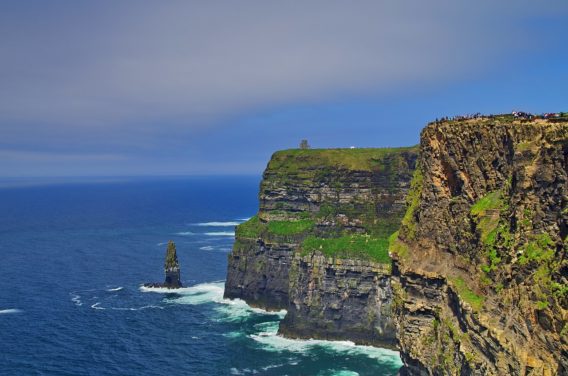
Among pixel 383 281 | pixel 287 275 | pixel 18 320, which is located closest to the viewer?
pixel 383 281

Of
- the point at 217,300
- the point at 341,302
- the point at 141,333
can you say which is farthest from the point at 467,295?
the point at 217,300

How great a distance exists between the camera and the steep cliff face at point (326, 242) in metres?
115

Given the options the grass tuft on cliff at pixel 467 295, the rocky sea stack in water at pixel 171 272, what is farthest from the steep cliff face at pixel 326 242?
the grass tuft on cliff at pixel 467 295

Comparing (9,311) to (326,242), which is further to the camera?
(9,311)

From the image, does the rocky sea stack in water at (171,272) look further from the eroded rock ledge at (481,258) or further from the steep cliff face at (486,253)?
the steep cliff face at (486,253)

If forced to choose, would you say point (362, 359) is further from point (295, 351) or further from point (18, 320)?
point (18, 320)

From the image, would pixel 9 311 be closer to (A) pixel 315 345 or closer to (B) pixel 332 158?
(A) pixel 315 345

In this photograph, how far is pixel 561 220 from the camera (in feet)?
125

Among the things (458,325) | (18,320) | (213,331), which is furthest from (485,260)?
(18,320)

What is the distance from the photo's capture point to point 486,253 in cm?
4712

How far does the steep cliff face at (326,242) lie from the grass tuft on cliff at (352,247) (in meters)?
0.20

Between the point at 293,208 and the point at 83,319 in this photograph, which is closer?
the point at 83,319

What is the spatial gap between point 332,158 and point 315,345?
160ft

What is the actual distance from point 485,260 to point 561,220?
10.2m
